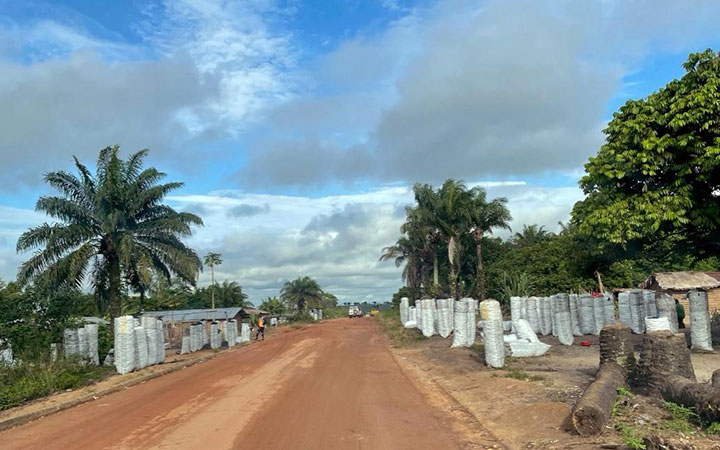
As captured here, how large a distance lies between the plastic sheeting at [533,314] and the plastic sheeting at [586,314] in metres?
1.82

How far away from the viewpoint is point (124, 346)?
1791 centimetres

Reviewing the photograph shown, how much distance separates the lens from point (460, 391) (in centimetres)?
1212

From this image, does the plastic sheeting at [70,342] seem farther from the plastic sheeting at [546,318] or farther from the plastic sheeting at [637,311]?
the plastic sheeting at [637,311]

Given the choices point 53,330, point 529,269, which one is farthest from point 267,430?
point 529,269

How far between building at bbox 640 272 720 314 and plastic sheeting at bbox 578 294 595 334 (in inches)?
348

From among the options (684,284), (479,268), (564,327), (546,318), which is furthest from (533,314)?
(479,268)

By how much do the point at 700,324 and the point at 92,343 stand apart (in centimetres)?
1784

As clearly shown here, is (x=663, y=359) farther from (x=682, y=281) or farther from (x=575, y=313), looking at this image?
(x=682, y=281)

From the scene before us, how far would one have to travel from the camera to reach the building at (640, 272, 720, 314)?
30.0 metres

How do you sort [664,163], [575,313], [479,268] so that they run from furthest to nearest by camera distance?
[479,268]
[575,313]
[664,163]

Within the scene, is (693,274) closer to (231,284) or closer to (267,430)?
(267,430)

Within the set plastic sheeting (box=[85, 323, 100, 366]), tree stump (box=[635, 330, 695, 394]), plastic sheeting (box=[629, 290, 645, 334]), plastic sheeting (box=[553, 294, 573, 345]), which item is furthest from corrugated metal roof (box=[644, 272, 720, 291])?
plastic sheeting (box=[85, 323, 100, 366])

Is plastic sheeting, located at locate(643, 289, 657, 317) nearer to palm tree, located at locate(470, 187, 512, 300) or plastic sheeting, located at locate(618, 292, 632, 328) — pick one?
plastic sheeting, located at locate(618, 292, 632, 328)

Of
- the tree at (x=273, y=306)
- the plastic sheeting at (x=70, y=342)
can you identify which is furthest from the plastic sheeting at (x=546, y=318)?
the tree at (x=273, y=306)
